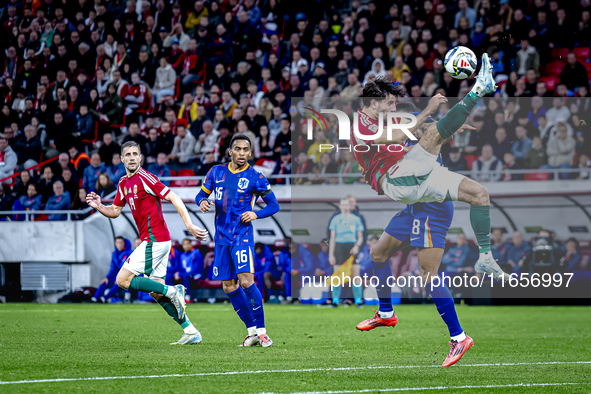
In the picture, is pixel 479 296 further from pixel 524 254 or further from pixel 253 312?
pixel 253 312

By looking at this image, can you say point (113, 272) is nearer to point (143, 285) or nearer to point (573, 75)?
point (143, 285)

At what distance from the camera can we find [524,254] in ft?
39.7

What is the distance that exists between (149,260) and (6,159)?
11.9m

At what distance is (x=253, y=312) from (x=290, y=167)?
321 inches

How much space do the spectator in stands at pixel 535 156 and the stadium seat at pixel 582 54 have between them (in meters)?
4.42

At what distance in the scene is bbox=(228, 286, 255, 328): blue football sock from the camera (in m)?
7.88

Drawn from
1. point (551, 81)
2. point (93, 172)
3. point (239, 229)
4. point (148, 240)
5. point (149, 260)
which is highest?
point (551, 81)

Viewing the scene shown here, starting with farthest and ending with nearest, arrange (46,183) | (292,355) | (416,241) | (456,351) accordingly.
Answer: (46,183)
(416,241)
(292,355)
(456,351)

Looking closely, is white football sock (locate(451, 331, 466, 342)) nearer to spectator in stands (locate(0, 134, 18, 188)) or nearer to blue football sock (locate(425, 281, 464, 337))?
blue football sock (locate(425, 281, 464, 337))

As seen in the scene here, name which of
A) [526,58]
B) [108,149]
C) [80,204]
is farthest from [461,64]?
[108,149]

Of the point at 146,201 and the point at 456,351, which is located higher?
the point at 146,201

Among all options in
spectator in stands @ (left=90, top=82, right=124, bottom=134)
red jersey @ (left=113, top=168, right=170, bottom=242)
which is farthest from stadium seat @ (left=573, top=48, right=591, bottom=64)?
red jersey @ (left=113, top=168, right=170, bottom=242)

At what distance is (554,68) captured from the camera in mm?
16109

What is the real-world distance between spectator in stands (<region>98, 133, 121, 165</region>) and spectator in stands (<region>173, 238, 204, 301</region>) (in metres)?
3.47
